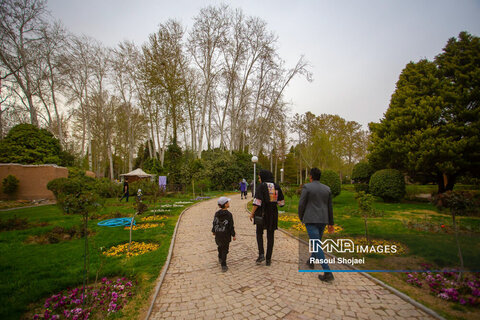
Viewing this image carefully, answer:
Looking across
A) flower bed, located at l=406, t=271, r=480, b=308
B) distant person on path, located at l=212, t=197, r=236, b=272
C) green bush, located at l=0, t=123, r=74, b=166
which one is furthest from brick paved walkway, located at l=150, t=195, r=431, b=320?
green bush, located at l=0, t=123, r=74, b=166

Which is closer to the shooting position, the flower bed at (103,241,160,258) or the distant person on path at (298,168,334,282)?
the distant person on path at (298,168,334,282)

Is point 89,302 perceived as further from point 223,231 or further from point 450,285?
point 450,285

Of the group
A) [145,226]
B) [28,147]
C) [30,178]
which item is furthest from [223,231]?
[28,147]

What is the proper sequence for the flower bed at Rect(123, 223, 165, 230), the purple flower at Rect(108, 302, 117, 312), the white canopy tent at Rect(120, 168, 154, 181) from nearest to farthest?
the purple flower at Rect(108, 302, 117, 312)
the flower bed at Rect(123, 223, 165, 230)
the white canopy tent at Rect(120, 168, 154, 181)

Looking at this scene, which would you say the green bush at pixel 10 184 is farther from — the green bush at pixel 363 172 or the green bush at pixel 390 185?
the green bush at pixel 363 172

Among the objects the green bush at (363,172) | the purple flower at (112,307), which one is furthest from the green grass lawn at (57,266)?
the green bush at (363,172)

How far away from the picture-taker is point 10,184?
12.2 meters

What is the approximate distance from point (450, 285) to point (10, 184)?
65.2 ft

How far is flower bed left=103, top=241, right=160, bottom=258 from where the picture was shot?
456 centimetres

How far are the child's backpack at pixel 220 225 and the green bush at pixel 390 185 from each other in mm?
12079

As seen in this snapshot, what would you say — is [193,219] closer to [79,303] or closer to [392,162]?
[79,303]

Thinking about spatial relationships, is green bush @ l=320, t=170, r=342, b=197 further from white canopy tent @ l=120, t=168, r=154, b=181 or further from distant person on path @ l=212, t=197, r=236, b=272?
white canopy tent @ l=120, t=168, r=154, b=181

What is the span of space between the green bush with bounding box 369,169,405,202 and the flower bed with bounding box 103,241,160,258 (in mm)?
12835

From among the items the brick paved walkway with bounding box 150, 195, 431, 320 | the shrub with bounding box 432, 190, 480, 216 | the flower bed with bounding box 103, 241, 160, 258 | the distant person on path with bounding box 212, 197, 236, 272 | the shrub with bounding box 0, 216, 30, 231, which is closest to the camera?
the brick paved walkway with bounding box 150, 195, 431, 320
